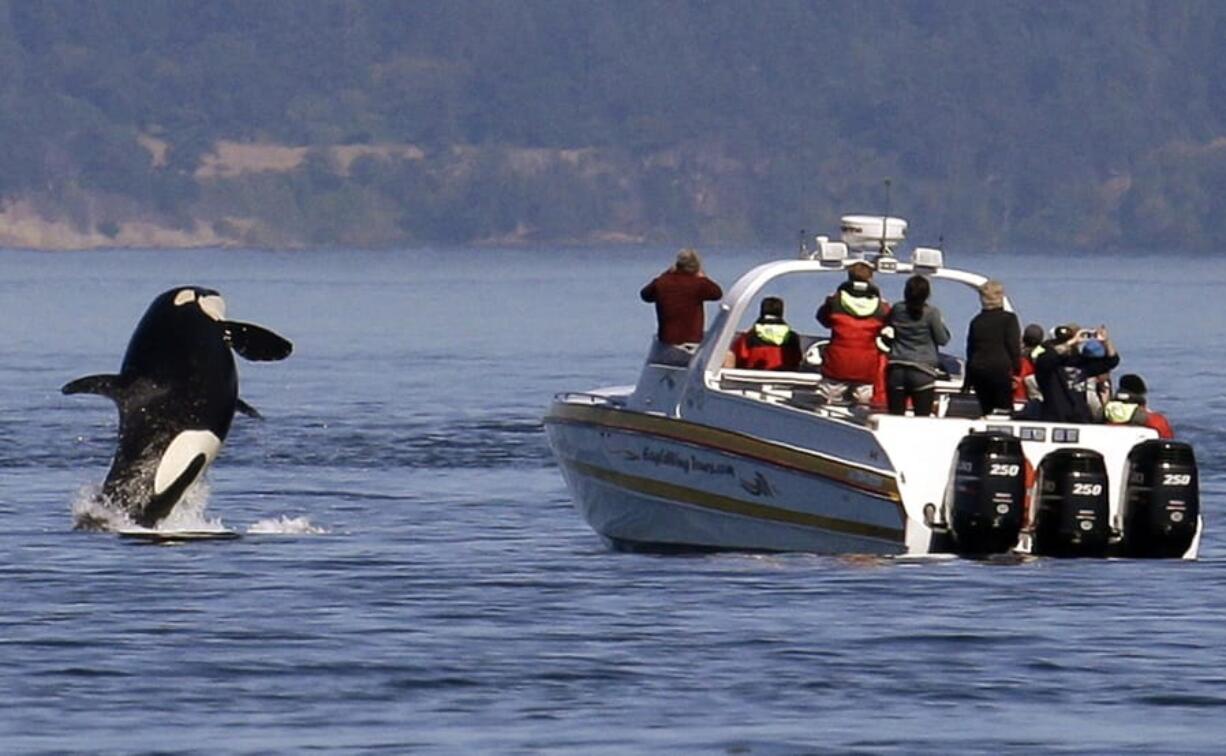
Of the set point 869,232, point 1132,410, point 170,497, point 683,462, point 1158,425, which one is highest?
point 869,232

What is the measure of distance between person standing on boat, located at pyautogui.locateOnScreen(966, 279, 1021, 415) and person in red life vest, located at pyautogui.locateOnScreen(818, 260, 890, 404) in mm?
877

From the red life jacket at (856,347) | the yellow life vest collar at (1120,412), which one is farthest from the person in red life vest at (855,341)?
the yellow life vest collar at (1120,412)

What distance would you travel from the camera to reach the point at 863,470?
22438 millimetres

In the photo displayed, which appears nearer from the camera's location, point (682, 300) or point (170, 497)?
point (682, 300)

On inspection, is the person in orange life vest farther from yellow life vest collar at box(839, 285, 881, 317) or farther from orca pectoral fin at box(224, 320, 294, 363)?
orca pectoral fin at box(224, 320, 294, 363)

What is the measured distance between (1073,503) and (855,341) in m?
2.49

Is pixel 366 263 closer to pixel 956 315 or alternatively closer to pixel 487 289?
pixel 487 289

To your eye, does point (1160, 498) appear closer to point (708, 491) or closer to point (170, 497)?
point (708, 491)

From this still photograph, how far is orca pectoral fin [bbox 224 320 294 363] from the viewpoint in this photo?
83.3 feet

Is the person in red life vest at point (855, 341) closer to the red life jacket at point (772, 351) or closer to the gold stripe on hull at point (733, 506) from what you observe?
the red life jacket at point (772, 351)

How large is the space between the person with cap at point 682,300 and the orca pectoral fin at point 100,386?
4.04 meters

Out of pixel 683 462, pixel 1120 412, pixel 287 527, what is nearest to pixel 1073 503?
pixel 1120 412

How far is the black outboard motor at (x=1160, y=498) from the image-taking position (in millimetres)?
22375

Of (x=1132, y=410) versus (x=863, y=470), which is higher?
(x=1132, y=410)
